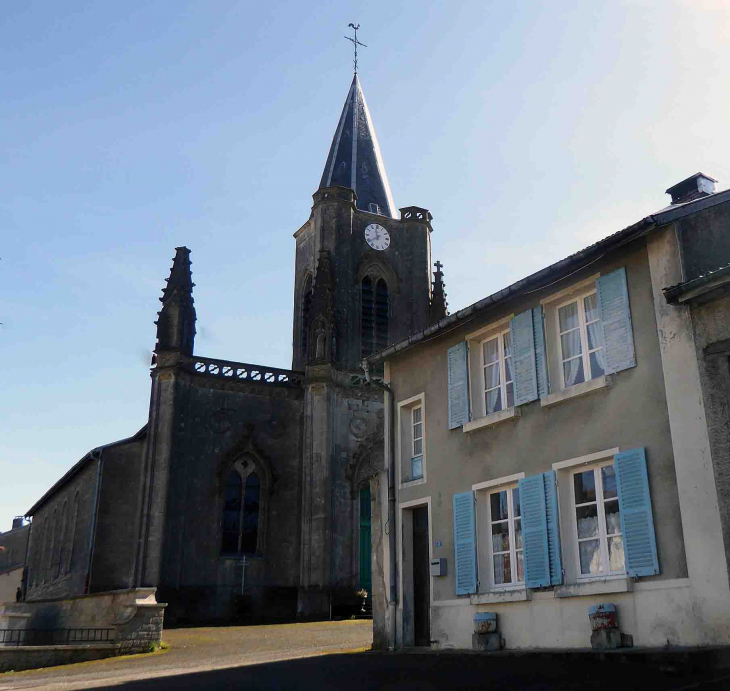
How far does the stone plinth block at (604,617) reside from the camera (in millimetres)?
11289

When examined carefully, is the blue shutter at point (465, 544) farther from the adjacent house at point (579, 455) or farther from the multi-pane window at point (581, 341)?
the multi-pane window at point (581, 341)

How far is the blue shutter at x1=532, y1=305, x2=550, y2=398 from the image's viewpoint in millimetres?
13266

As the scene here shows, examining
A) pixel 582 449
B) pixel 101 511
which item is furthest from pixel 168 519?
pixel 582 449

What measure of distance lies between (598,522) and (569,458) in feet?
3.44

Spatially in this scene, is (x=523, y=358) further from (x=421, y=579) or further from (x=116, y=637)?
(x=116, y=637)

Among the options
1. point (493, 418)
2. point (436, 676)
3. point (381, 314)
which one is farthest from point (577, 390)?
point (381, 314)

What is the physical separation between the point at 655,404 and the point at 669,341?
0.84m

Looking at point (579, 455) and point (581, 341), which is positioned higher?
point (581, 341)

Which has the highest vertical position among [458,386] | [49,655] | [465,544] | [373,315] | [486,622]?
[373,315]

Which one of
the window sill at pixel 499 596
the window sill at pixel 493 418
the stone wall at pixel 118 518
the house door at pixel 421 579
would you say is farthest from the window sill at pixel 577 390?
the stone wall at pixel 118 518

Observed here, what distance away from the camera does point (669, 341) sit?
11320 millimetres

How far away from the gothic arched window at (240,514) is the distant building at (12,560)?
3879 centimetres

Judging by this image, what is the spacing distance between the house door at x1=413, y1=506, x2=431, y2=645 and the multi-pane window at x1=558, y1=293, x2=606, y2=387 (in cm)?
435

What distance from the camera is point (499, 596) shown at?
43.5 ft
